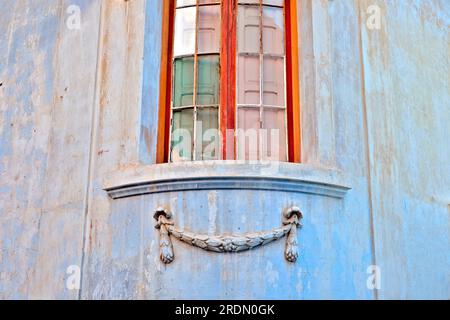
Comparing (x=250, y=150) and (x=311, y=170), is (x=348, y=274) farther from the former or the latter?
(x=250, y=150)

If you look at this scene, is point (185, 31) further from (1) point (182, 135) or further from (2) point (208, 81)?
(1) point (182, 135)

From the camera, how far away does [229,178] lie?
8.47 metres

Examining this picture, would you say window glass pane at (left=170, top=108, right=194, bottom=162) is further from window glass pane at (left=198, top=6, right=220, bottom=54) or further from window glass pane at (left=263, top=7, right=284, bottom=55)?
window glass pane at (left=263, top=7, right=284, bottom=55)

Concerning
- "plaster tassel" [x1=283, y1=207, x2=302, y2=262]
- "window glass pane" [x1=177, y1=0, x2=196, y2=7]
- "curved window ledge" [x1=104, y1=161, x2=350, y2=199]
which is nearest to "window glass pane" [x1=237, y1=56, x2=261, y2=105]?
"window glass pane" [x1=177, y1=0, x2=196, y2=7]

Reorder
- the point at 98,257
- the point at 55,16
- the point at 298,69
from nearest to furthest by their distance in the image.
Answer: the point at 98,257 < the point at 298,69 < the point at 55,16

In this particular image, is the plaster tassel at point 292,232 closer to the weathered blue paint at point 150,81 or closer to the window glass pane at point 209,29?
the weathered blue paint at point 150,81

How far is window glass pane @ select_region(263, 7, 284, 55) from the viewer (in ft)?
31.2

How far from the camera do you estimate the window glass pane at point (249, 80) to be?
30.5ft

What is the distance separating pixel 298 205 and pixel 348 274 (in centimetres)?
86

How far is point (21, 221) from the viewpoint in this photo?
9547 millimetres

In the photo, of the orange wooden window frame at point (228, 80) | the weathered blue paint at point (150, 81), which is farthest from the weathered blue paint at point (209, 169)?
the orange wooden window frame at point (228, 80)

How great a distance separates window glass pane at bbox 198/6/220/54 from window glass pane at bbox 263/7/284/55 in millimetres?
533
